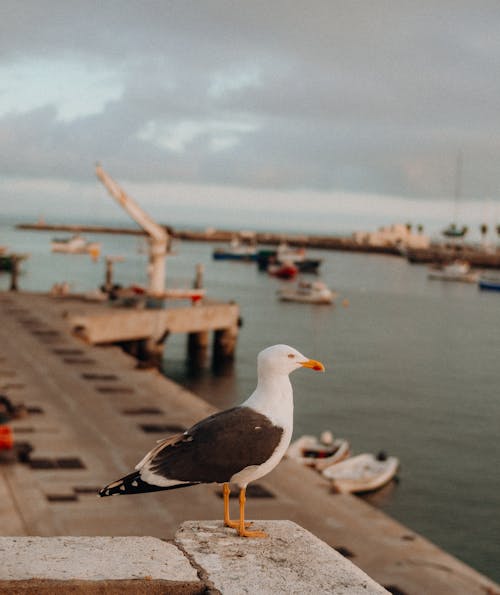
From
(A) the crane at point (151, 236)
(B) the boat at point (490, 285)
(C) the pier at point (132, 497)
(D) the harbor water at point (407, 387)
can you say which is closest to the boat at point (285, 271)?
(D) the harbor water at point (407, 387)

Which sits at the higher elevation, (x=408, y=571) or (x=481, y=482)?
(x=408, y=571)

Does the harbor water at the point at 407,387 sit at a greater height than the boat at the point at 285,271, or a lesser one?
lesser

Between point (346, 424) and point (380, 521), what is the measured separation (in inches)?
897

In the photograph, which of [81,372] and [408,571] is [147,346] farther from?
[408,571]

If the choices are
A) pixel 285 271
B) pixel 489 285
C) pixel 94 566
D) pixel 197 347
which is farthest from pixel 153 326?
pixel 285 271

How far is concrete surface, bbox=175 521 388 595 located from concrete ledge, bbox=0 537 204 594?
0.16 m

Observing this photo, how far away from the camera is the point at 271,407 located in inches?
191

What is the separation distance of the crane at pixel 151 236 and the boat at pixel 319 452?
2713 cm

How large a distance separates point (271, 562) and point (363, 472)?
29.6m

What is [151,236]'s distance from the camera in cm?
6400

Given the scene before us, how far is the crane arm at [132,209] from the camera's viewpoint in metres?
61.8

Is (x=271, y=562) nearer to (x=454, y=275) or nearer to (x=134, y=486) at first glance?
(x=134, y=486)

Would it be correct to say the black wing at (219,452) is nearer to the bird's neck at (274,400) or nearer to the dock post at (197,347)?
the bird's neck at (274,400)

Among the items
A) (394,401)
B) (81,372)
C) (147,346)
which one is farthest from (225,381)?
(81,372)
